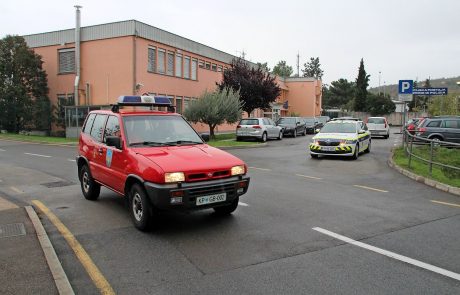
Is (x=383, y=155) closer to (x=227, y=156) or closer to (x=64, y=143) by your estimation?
(x=227, y=156)

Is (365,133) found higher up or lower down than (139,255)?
higher up

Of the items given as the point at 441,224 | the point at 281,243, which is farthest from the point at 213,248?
the point at 441,224

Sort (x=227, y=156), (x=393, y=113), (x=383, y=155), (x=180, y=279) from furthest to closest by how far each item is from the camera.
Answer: (x=393, y=113)
(x=383, y=155)
(x=227, y=156)
(x=180, y=279)

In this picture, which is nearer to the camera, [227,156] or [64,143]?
[227,156]

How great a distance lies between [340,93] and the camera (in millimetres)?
103938

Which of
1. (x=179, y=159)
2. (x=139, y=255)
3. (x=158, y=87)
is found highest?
(x=158, y=87)

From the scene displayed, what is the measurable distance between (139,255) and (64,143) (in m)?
20.2

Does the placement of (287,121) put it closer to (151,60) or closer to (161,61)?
(161,61)

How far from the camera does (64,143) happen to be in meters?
23.4

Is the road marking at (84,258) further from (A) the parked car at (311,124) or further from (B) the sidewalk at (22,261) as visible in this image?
(A) the parked car at (311,124)

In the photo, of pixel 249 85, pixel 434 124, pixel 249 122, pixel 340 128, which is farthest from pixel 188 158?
pixel 249 85

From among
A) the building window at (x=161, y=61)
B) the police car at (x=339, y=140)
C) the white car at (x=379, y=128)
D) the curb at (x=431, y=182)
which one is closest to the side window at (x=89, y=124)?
the curb at (x=431, y=182)

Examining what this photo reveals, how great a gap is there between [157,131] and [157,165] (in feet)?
4.80

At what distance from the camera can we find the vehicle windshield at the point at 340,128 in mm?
17766
